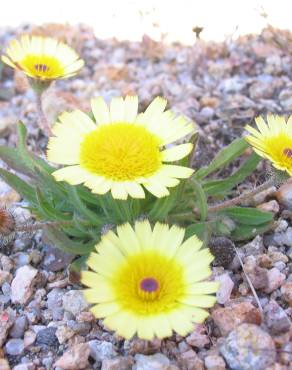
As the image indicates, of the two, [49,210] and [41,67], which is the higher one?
[41,67]

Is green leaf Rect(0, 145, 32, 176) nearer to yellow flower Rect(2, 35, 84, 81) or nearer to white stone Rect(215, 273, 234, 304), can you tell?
yellow flower Rect(2, 35, 84, 81)

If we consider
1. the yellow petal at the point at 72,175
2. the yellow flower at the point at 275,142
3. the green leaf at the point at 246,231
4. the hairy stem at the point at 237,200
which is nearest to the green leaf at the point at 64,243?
the yellow petal at the point at 72,175

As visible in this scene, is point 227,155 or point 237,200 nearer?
point 237,200

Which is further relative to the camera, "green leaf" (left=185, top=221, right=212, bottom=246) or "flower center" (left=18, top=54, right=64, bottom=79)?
"flower center" (left=18, top=54, right=64, bottom=79)

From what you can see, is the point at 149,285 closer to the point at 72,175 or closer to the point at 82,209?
the point at 72,175

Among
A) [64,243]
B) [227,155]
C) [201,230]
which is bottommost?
[64,243]

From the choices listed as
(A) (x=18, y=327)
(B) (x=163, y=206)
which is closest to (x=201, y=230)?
(B) (x=163, y=206)

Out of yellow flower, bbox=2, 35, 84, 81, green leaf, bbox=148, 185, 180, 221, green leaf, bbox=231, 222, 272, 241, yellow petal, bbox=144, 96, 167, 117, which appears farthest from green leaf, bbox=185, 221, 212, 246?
yellow flower, bbox=2, 35, 84, 81

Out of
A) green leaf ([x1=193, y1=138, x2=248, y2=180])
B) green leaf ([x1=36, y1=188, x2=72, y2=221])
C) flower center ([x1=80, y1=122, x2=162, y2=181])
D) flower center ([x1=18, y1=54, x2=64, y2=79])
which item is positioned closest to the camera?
flower center ([x1=80, y1=122, x2=162, y2=181])
